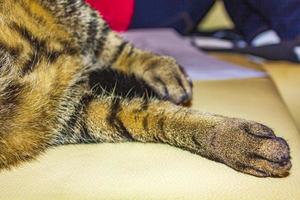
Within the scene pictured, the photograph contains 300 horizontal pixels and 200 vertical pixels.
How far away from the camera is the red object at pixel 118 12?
1362 mm

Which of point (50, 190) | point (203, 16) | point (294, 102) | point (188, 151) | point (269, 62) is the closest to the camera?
point (50, 190)

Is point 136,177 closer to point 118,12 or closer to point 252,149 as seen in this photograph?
point 252,149

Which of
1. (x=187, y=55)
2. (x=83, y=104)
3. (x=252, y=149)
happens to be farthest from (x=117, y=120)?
(x=187, y=55)

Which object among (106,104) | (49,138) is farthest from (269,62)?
(49,138)

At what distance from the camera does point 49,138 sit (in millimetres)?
884

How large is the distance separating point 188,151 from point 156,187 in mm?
125

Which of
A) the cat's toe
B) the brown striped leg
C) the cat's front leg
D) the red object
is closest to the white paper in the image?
the red object

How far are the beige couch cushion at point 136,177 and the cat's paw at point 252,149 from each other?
0.01 m

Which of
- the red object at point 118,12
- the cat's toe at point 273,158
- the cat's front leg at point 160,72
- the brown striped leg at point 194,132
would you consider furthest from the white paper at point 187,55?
the cat's toe at point 273,158

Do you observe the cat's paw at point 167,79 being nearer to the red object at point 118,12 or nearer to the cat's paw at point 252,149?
the cat's paw at point 252,149

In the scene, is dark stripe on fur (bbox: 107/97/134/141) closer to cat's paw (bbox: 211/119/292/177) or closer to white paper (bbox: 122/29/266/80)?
cat's paw (bbox: 211/119/292/177)

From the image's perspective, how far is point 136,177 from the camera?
0.77 metres

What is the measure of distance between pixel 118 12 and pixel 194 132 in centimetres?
64

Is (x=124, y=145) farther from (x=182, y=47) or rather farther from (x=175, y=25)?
(x=175, y=25)
